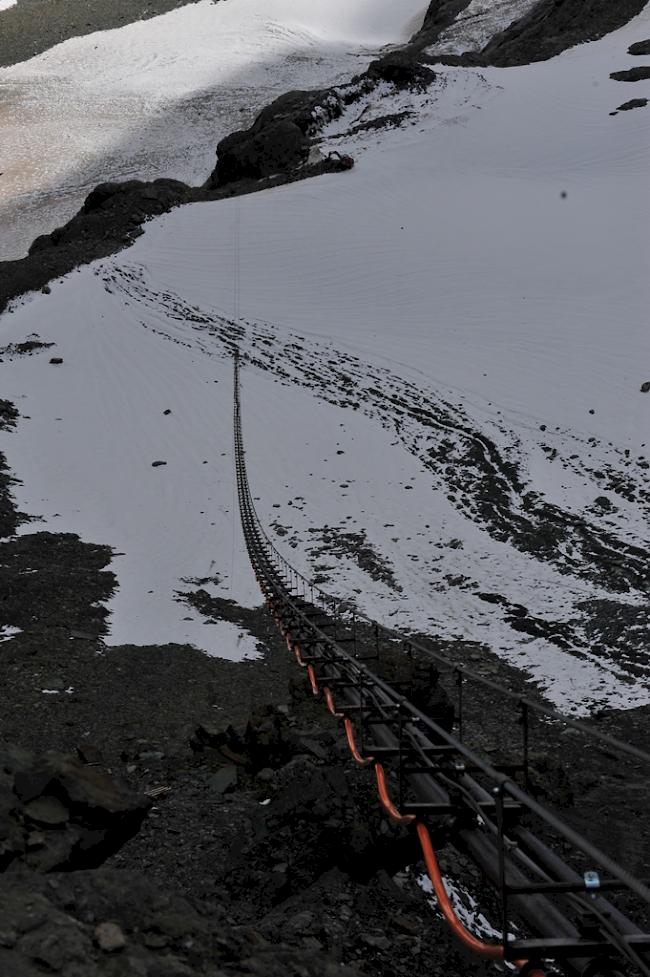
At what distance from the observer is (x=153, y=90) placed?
69812 mm

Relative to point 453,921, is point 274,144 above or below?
above

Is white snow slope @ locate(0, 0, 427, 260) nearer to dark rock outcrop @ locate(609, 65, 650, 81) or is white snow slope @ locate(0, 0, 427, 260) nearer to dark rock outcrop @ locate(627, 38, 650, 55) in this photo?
dark rock outcrop @ locate(609, 65, 650, 81)

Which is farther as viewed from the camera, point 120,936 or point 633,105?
point 633,105

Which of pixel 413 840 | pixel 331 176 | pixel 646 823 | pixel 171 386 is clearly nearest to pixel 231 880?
pixel 413 840

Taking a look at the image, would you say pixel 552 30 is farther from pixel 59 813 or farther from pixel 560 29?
pixel 59 813

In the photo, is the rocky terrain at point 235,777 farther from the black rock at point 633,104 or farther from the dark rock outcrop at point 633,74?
the dark rock outcrop at point 633,74

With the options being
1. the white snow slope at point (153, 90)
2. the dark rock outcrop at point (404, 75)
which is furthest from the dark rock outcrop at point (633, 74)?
the white snow slope at point (153, 90)

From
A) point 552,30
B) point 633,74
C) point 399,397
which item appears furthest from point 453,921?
point 552,30

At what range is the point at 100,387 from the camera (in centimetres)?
2422

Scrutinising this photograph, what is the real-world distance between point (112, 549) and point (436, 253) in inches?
741

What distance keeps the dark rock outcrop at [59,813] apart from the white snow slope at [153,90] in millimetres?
53203

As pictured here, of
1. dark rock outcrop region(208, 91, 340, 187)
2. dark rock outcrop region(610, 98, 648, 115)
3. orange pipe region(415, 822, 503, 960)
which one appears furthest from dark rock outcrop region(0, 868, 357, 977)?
dark rock outcrop region(610, 98, 648, 115)

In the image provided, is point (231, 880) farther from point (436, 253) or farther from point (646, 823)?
point (436, 253)

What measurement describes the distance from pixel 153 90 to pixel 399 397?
2325 inches
